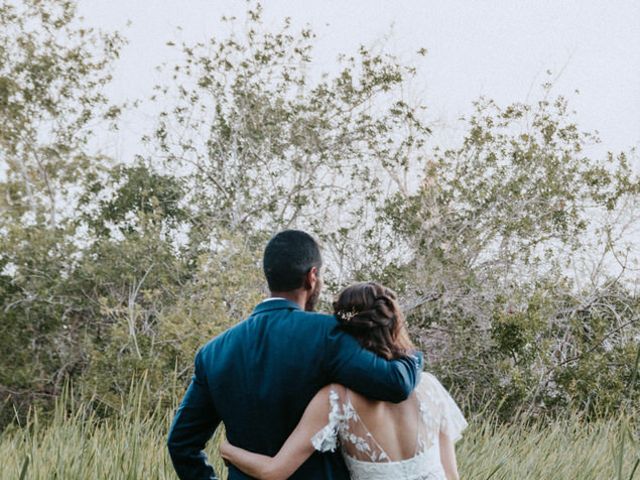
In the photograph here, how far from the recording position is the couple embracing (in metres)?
2.66

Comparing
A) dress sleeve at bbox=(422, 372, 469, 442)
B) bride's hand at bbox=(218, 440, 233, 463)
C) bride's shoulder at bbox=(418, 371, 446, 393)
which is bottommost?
bride's hand at bbox=(218, 440, 233, 463)

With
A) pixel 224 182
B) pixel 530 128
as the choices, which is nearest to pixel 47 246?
pixel 224 182

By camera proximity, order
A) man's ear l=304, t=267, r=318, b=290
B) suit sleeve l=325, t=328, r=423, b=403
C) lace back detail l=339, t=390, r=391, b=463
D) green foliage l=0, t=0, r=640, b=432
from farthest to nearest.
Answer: green foliage l=0, t=0, r=640, b=432, man's ear l=304, t=267, r=318, b=290, lace back detail l=339, t=390, r=391, b=463, suit sleeve l=325, t=328, r=423, b=403

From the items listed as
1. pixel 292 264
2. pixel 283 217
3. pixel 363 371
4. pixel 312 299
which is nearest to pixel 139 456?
pixel 312 299

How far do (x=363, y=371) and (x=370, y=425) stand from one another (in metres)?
0.24

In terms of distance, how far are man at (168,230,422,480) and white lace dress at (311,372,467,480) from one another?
70 millimetres

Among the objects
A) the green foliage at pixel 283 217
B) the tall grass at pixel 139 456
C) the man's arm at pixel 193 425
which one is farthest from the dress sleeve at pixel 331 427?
the green foliage at pixel 283 217

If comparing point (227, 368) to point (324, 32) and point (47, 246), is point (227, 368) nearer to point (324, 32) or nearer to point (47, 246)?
point (47, 246)

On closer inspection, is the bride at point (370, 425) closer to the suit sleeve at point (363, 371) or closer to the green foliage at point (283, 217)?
the suit sleeve at point (363, 371)

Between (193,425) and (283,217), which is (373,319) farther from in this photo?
(283,217)

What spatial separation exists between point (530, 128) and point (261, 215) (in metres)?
4.19

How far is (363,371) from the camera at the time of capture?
8.60 ft

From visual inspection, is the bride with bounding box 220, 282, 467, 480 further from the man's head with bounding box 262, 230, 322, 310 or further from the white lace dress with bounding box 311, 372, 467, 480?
the man's head with bounding box 262, 230, 322, 310

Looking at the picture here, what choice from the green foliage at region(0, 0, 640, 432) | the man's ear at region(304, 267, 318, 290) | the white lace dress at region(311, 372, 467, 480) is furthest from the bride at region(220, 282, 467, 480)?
the green foliage at region(0, 0, 640, 432)
